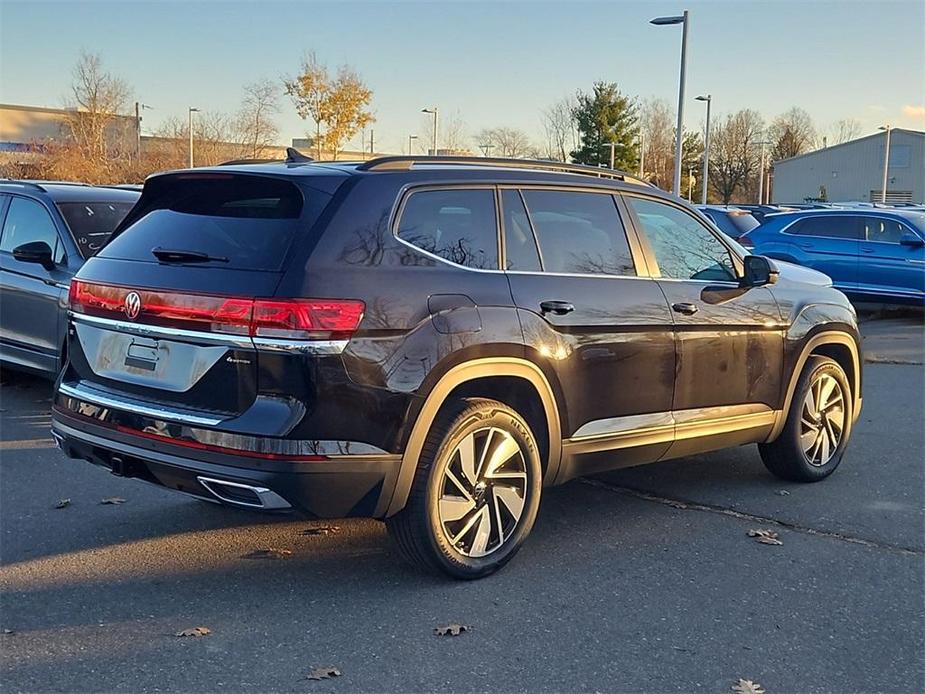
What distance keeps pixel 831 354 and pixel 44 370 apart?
6012 mm

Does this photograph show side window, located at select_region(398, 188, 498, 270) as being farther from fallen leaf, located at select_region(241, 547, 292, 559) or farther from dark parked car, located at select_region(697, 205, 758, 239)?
dark parked car, located at select_region(697, 205, 758, 239)

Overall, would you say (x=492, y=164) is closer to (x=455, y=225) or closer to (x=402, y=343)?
(x=455, y=225)

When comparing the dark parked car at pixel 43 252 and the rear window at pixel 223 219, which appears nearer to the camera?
the rear window at pixel 223 219

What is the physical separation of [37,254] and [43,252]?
0.05 m

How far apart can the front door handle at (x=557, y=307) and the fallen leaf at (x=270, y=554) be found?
1695 mm

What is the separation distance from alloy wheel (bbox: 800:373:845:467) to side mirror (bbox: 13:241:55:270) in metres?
5.82

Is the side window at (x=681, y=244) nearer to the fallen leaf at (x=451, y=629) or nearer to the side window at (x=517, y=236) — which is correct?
the side window at (x=517, y=236)

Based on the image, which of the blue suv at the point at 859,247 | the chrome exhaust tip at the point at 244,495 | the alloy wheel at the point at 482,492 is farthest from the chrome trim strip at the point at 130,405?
the blue suv at the point at 859,247

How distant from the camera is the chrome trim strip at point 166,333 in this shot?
364 centimetres

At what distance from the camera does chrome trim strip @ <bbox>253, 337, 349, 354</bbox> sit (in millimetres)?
3572

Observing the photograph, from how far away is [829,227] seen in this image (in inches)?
643

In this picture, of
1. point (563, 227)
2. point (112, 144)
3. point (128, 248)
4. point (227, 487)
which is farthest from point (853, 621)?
point (112, 144)

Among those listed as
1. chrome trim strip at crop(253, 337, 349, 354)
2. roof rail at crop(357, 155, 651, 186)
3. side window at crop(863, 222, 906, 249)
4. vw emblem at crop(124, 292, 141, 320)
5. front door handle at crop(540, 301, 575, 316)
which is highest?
side window at crop(863, 222, 906, 249)

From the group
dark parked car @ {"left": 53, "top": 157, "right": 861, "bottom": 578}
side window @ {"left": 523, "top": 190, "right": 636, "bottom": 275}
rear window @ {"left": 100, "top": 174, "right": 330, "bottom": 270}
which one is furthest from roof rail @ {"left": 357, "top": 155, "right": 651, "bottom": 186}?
rear window @ {"left": 100, "top": 174, "right": 330, "bottom": 270}
